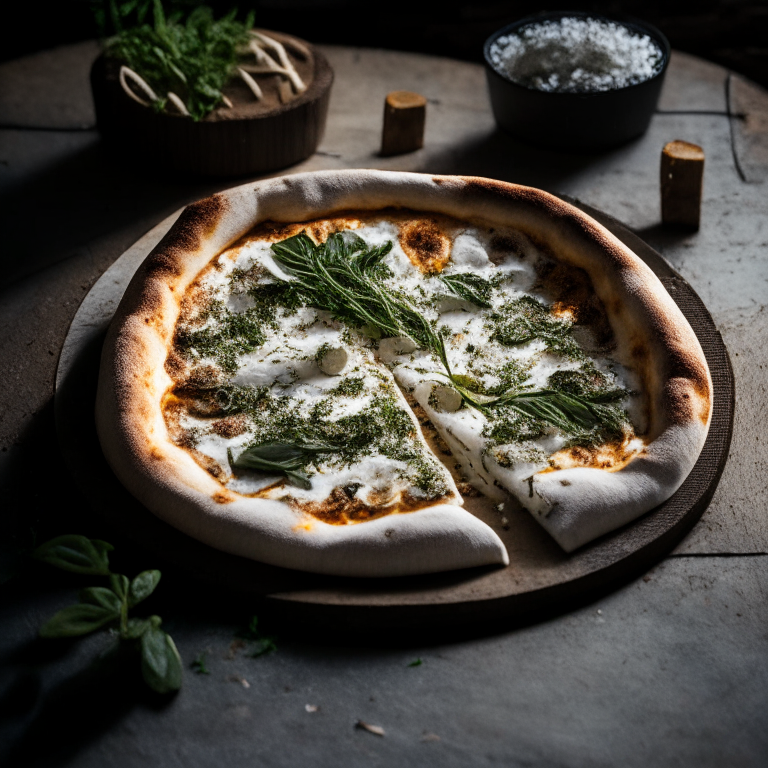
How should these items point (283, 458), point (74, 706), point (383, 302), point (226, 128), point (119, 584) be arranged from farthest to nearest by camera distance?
point (226, 128) → point (383, 302) → point (283, 458) → point (119, 584) → point (74, 706)

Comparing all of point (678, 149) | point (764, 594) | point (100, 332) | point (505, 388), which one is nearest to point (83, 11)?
point (100, 332)

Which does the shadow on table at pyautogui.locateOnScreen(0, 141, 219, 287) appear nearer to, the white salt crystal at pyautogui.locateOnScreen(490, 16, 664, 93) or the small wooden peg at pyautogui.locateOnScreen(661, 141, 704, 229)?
the white salt crystal at pyautogui.locateOnScreen(490, 16, 664, 93)

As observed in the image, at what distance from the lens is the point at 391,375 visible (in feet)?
12.8

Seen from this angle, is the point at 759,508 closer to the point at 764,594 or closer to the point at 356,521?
the point at 764,594

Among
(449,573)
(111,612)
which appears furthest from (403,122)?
(111,612)

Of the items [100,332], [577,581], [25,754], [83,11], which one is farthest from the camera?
[83,11]

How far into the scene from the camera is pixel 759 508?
369 centimetres

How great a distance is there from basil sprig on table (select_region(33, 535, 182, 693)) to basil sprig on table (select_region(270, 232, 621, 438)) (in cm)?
143

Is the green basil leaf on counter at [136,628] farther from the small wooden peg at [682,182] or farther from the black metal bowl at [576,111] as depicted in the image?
the black metal bowl at [576,111]

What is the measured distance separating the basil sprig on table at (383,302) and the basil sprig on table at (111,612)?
143cm

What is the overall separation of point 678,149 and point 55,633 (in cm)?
394

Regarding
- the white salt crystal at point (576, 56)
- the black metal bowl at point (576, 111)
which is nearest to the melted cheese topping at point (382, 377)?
the black metal bowl at point (576, 111)

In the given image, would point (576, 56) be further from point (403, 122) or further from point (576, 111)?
point (403, 122)

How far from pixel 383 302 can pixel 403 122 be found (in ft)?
6.48
